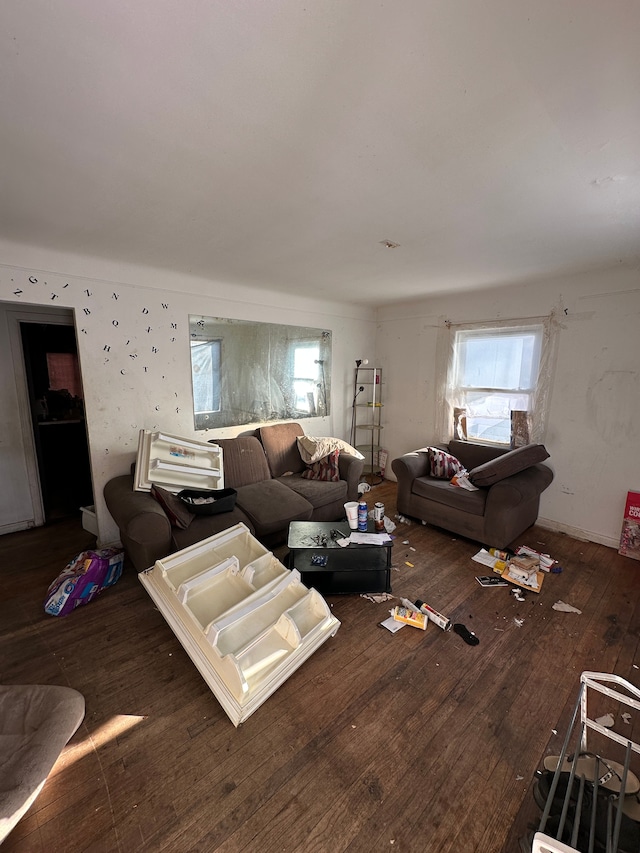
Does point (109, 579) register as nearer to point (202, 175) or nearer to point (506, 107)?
point (202, 175)

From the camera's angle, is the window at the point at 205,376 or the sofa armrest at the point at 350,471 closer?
the window at the point at 205,376

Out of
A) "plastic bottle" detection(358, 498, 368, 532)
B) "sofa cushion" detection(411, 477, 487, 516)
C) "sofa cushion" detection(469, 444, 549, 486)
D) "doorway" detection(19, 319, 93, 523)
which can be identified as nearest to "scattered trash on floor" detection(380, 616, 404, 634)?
"plastic bottle" detection(358, 498, 368, 532)

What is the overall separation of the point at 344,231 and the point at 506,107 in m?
1.09

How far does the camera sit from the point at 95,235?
2164 millimetres

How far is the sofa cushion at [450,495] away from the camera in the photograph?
2.93 m

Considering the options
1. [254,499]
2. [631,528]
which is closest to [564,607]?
[631,528]

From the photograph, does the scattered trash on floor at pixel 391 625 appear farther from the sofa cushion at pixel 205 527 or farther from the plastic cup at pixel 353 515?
the sofa cushion at pixel 205 527

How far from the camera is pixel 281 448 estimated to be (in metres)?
3.63

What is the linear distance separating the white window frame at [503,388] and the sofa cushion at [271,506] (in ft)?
6.76

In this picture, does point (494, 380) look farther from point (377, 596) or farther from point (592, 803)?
point (592, 803)

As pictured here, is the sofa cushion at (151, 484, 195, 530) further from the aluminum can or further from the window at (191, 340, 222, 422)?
the aluminum can

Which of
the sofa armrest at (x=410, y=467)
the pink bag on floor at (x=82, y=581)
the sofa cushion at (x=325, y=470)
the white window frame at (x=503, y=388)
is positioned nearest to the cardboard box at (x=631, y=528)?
the white window frame at (x=503, y=388)

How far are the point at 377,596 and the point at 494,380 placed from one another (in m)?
2.50

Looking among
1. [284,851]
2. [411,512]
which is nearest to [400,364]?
[411,512]
